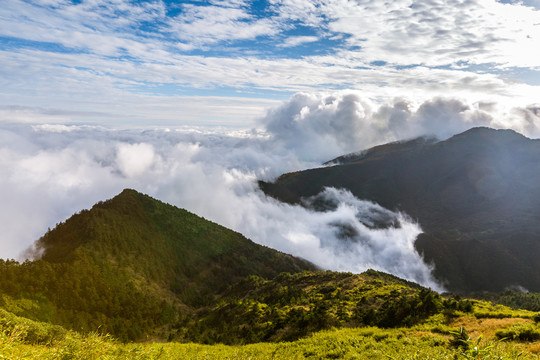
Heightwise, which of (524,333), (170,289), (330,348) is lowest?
(170,289)

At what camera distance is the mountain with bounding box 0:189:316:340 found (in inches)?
1988

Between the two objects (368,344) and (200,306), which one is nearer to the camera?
(368,344)

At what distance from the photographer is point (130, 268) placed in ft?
247

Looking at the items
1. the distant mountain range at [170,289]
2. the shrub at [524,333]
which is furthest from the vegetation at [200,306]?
the distant mountain range at [170,289]

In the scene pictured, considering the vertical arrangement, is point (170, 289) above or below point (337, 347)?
below

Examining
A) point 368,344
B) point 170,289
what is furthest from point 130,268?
point 368,344

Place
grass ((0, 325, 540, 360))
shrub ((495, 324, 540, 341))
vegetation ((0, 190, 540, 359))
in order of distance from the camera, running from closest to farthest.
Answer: grass ((0, 325, 540, 360))
vegetation ((0, 190, 540, 359))
shrub ((495, 324, 540, 341))

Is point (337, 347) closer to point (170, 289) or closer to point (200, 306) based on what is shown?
point (200, 306)

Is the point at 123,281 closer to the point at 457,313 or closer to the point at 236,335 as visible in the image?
the point at 236,335

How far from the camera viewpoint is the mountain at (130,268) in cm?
5050

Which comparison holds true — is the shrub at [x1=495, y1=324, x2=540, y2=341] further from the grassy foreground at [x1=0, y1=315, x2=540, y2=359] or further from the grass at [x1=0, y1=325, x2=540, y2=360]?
the grass at [x1=0, y1=325, x2=540, y2=360]

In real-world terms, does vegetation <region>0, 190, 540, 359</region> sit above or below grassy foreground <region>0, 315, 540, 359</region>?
below

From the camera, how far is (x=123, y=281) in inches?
2687

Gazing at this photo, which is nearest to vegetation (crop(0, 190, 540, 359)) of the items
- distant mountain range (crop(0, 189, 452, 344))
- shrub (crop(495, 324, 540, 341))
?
shrub (crop(495, 324, 540, 341))
